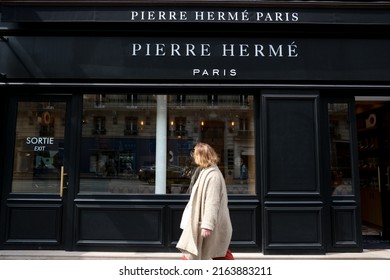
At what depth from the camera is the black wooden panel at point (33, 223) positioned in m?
6.07

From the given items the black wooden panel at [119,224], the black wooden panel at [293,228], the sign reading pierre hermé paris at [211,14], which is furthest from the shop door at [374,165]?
the black wooden panel at [119,224]

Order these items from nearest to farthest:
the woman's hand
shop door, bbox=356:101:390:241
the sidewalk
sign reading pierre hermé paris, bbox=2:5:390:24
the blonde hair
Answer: the woman's hand, the blonde hair, the sidewalk, sign reading pierre hermé paris, bbox=2:5:390:24, shop door, bbox=356:101:390:241

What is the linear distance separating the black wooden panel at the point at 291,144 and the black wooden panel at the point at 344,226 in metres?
0.65

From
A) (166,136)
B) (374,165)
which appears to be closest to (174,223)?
(166,136)

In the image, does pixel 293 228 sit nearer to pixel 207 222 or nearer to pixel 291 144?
pixel 291 144

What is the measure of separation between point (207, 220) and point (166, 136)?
327 centimetres

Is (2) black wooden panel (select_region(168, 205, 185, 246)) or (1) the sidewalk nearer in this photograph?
(1) the sidewalk

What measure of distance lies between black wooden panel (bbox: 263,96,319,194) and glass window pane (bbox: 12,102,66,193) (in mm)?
3873

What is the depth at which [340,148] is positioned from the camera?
251 inches

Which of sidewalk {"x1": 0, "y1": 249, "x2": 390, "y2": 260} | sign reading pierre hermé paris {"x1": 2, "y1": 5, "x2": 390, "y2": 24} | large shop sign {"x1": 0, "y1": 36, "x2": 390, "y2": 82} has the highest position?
sign reading pierre hermé paris {"x1": 2, "y1": 5, "x2": 390, "y2": 24}

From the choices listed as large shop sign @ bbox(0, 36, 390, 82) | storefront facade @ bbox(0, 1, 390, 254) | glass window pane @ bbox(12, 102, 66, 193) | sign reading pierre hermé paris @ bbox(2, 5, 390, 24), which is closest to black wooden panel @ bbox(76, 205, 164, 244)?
storefront facade @ bbox(0, 1, 390, 254)

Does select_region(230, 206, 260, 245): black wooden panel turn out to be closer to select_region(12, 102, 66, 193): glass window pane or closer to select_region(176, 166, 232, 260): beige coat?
select_region(176, 166, 232, 260): beige coat

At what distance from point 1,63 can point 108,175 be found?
9.30 ft

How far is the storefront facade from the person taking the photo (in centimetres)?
606
